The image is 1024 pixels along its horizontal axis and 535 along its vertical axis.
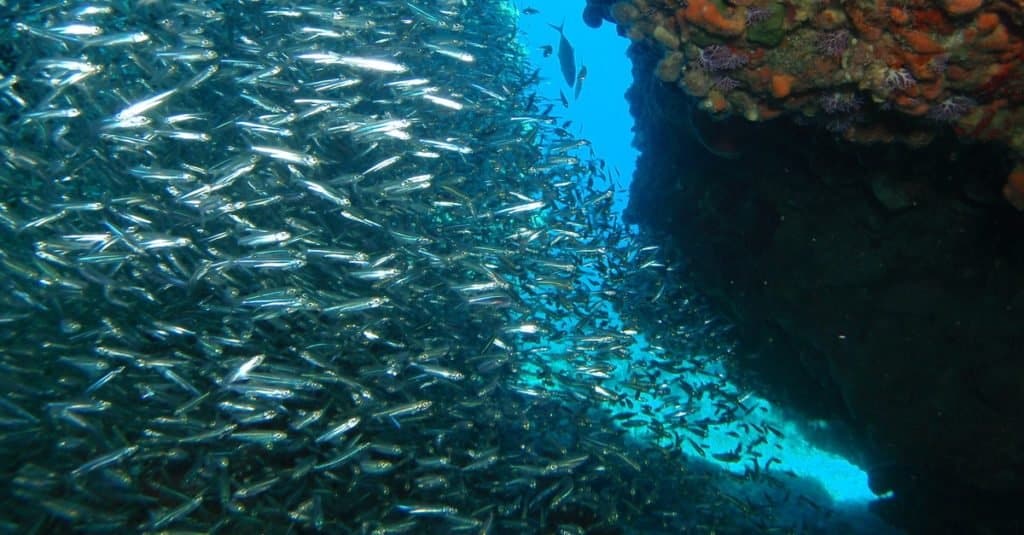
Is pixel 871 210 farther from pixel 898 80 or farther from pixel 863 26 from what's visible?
pixel 863 26

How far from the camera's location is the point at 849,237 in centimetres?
745

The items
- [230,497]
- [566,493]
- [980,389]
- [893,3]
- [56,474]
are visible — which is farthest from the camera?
[980,389]

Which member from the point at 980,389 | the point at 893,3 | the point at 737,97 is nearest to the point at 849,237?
the point at 980,389

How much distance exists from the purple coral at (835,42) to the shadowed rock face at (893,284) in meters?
1.84

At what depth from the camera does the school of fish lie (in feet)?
17.1

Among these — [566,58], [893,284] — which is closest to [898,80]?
[893,284]

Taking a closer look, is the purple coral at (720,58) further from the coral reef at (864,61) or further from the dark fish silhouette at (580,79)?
the dark fish silhouette at (580,79)

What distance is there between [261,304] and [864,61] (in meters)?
6.03

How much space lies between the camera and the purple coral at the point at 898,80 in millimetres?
4285

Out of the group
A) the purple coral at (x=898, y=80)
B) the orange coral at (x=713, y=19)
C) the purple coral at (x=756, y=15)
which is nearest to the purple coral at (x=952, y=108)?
the purple coral at (x=898, y=80)

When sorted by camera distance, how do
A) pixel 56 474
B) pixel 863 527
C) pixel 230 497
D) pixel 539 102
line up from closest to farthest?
1. pixel 56 474
2. pixel 230 497
3. pixel 539 102
4. pixel 863 527

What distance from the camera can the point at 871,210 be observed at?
7145 millimetres

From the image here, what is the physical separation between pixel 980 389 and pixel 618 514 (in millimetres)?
5131

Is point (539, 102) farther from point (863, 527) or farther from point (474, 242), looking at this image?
point (863, 527)
